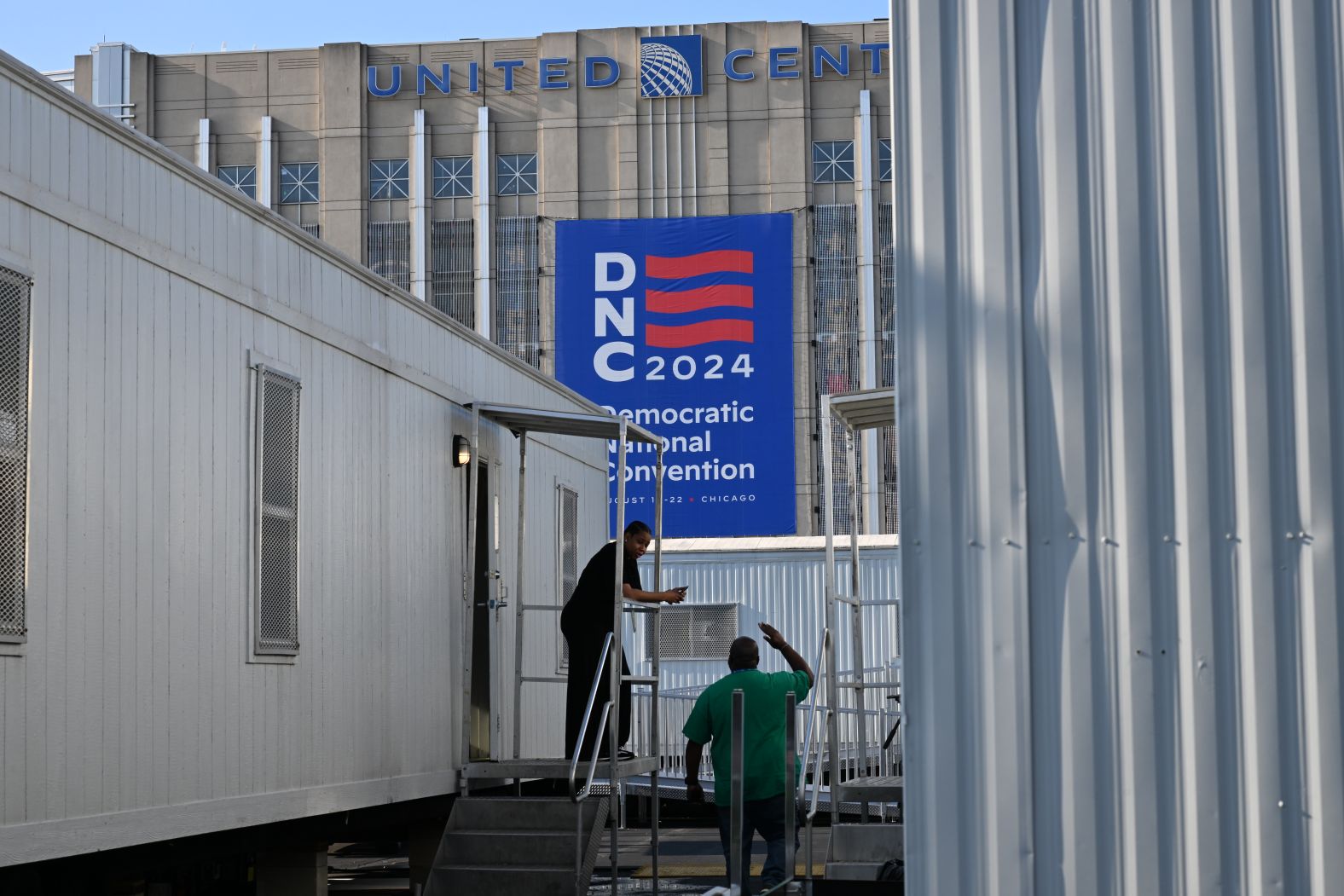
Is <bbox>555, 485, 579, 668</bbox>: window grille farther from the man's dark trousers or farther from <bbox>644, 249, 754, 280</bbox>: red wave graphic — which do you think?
<bbox>644, 249, 754, 280</bbox>: red wave graphic

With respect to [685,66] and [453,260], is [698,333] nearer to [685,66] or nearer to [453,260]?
[685,66]

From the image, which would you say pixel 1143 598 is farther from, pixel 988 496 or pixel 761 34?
pixel 761 34

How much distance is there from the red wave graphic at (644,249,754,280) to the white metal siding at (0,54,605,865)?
25.5 meters

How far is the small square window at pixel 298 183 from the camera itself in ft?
131

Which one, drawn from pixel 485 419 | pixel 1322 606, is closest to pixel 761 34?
pixel 485 419

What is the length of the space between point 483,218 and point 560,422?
93.2 feet

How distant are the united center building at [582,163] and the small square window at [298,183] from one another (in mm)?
42

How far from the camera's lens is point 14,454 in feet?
21.4

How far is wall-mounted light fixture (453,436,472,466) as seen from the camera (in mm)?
11398

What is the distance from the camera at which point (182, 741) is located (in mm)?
7738

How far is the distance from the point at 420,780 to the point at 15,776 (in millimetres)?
4252

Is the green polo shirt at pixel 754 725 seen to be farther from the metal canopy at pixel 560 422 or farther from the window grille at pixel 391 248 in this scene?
the window grille at pixel 391 248

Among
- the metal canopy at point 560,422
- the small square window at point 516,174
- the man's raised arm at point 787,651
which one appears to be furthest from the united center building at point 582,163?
the man's raised arm at point 787,651

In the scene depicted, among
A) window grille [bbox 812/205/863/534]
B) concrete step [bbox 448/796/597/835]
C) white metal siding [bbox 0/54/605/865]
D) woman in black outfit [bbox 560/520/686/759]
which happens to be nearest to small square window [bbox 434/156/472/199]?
window grille [bbox 812/205/863/534]
